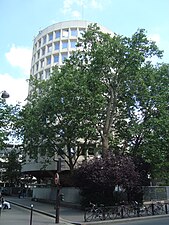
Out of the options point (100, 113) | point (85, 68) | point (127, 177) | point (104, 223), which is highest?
point (85, 68)

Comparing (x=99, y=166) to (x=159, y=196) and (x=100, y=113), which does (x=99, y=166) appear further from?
(x=159, y=196)

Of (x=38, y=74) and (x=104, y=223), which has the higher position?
(x=38, y=74)

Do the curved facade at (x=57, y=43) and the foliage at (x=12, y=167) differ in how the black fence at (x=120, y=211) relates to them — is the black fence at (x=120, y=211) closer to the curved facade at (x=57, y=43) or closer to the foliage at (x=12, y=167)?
the foliage at (x=12, y=167)

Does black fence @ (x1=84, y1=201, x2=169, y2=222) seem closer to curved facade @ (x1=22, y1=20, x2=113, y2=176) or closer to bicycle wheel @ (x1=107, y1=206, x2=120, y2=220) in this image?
bicycle wheel @ (x1=107, y1=206, x2=120, y2=220)

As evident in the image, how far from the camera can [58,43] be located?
65.8 meters

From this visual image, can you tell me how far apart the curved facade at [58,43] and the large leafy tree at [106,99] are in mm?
35000

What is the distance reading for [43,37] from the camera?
68.1 m

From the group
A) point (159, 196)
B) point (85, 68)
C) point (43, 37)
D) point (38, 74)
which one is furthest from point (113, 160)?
point (43, 37)

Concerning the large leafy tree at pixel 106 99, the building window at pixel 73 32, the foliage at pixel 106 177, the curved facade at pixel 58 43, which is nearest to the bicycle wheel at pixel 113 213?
the foliage at pixel 106 177

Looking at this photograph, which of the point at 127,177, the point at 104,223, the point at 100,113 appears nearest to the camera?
the point at 104,223

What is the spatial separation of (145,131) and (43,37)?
1895 inches

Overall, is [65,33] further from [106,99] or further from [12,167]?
A: [106,99]

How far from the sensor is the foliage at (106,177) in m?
22.4

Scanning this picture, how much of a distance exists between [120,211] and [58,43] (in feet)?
170
